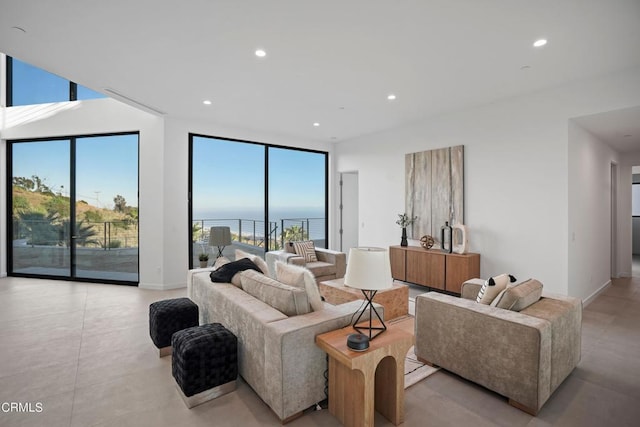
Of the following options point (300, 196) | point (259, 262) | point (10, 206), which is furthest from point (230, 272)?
point (10, 206)

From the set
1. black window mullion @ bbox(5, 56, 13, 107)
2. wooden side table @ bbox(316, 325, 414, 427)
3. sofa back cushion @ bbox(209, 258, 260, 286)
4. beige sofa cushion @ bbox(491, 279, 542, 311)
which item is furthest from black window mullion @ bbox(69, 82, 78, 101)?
beige sofa cushion @ bbox(491, 279, 542, 311)

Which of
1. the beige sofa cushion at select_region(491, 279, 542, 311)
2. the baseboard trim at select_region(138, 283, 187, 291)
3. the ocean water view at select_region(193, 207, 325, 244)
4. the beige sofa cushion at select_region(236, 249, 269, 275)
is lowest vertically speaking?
the baseboard trim at select_region(138, 283, 187, 291)

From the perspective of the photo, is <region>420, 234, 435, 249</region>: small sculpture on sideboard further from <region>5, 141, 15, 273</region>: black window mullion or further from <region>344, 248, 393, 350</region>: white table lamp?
<region>5, 141, 15, 273</region>: black window mullion

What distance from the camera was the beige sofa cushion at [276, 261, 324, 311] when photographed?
2.42 m

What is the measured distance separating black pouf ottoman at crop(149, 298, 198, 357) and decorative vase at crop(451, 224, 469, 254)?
3888mm

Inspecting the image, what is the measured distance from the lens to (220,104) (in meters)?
4.80

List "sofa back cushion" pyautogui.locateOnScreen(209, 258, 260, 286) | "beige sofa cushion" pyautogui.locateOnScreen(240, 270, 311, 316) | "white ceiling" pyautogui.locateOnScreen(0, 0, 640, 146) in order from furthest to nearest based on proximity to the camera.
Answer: "sofa back cushion" pyautogui.locateOnScreen(209, 258, 260, 286), "white ceiling" pyautogui.locateOnScreen(0, 0, 640, 146), "beige sofa cushion" pyautogui.locateOnScreen(240, 270, 311, 316)

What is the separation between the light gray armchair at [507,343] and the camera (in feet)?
6.91

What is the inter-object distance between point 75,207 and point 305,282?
5723mm

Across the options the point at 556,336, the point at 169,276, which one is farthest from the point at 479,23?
the point at 169,276

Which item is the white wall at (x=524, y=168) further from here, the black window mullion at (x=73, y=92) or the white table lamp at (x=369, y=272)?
the black window mullion at (x=73, y=92)

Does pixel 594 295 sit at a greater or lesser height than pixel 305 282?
lesser

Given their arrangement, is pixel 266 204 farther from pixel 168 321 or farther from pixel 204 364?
pixel 204 364

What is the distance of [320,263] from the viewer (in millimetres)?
5543
